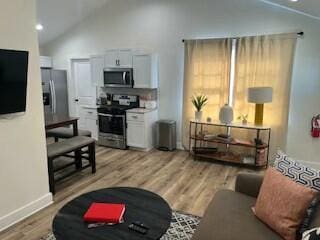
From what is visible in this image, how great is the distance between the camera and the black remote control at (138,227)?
177 centimetres

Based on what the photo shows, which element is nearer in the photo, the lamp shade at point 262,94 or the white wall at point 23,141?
the white wall at point 23,141

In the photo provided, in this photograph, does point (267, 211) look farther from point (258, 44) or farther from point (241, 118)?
point (258, 44)

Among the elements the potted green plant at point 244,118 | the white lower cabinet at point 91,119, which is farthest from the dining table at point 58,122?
the potted green plant at point 244,118

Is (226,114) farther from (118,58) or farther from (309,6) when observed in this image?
(118,58)

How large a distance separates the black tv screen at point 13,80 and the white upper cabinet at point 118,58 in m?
2.81

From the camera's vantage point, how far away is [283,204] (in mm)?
1772

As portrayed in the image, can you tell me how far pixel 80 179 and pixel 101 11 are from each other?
3817mm

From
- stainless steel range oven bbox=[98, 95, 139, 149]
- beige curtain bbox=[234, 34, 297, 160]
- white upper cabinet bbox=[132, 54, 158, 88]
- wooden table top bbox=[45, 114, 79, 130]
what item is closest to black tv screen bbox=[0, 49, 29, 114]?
wooden table top bbox=[45, 114, 79, 130]

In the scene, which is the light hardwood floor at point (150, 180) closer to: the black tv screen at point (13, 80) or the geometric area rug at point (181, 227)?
the geometric area rug at point (181, 227)

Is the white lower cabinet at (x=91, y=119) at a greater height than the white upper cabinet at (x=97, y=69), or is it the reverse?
the white upper cabinet at (x=97, y=69)

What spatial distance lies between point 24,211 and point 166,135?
2.97 meters

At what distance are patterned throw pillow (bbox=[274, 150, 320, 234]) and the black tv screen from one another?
2.56 metres

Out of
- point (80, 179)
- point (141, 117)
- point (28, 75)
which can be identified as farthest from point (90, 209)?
point (141, 117)

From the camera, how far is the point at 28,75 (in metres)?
2.80
